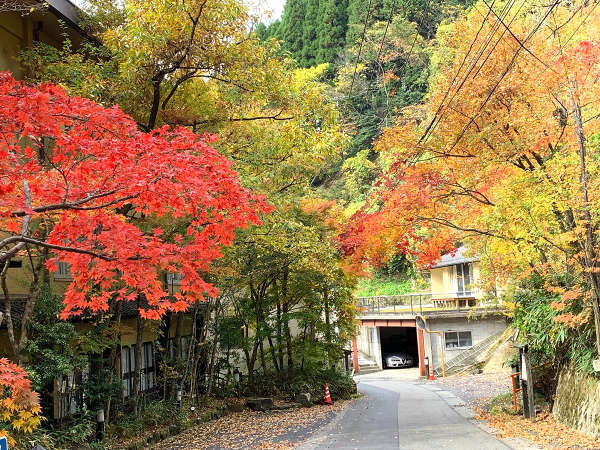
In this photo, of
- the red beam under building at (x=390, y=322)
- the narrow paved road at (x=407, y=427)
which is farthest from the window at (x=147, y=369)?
the red beam under building at (x=390, y=322)

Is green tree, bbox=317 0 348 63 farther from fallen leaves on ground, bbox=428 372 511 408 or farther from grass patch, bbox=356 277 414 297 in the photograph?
fallen leaves on ground, bbox=428 372 511 408

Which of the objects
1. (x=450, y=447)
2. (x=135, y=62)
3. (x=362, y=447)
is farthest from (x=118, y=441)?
(x=135, y=62)

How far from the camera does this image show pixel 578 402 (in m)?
11.5

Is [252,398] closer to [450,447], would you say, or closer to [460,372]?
[450,447]

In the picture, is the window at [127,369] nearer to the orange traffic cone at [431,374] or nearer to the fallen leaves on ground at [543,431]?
the fallen leaves on ground at [543,431]

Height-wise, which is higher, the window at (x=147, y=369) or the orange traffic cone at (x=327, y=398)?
the window at (x=147, y=369)

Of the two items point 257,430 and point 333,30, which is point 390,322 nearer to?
point 257,430

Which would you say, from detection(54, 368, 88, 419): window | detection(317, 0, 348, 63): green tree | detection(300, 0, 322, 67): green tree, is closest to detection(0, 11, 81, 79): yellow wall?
detection(54, 368, 88, 419): window

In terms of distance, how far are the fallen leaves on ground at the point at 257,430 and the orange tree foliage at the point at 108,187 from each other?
6495 mm

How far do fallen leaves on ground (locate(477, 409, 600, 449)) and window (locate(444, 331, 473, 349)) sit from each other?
19001 mm

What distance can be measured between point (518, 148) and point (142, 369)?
43.4ft

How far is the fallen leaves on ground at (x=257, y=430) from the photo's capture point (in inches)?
523

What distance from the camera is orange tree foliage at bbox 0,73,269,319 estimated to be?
6359 mm

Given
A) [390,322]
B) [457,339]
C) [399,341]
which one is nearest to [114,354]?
[457,339]
